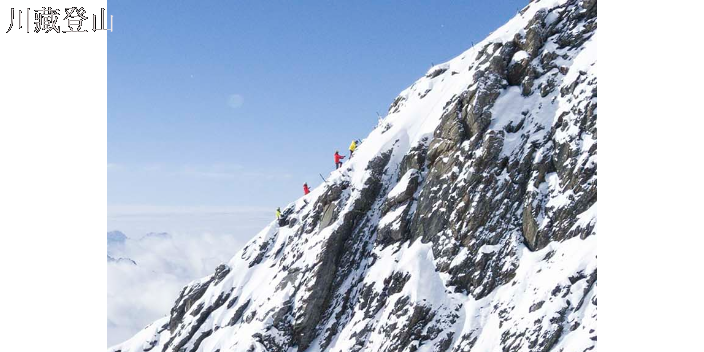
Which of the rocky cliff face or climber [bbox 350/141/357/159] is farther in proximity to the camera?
climber [bbox 350/141/357/159]

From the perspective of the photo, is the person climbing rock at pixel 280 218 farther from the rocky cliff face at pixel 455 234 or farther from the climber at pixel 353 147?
the climber at pixel 353 147

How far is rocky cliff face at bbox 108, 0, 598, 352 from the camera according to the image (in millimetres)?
31125

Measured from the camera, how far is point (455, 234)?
3531 centimetres

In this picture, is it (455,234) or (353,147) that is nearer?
(455,234)
